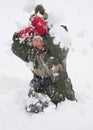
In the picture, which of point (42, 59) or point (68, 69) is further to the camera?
point (68, 69)

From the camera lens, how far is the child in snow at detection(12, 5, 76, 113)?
15.6 feet

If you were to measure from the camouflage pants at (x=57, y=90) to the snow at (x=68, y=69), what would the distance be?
9 cm

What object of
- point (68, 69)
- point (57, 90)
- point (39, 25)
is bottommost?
point (57, 90)

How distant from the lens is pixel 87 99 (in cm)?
540

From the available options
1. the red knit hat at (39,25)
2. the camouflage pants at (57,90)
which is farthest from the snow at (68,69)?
the red knit hat at (39,25)

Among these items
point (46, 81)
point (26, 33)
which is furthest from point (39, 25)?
point (46, 81)

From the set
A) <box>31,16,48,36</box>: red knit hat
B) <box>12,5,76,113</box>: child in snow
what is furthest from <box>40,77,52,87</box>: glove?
<box>31,16,48,36</box>: red knit hat

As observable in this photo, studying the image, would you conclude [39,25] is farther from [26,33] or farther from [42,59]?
[42,59]

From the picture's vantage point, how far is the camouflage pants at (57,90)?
507cm

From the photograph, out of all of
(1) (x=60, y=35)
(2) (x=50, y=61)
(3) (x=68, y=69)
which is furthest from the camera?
(3) (x=68, y=69)

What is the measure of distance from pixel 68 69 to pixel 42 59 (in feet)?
5.13

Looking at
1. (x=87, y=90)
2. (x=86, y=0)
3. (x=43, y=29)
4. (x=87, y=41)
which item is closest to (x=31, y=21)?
(x=43, y=29)

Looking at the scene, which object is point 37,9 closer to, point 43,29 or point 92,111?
point 43,29

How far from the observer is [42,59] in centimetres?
492
